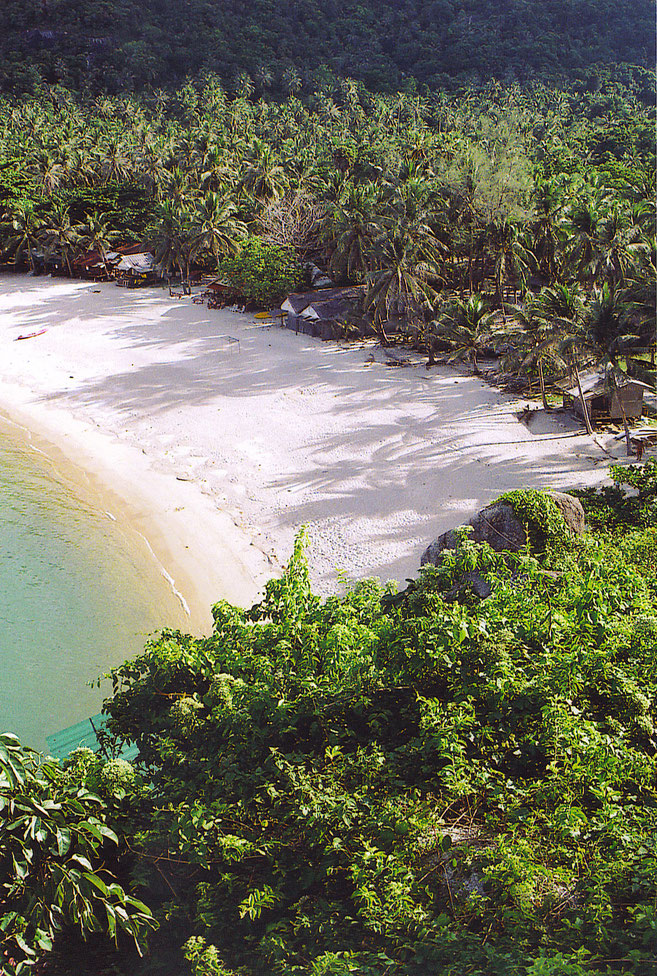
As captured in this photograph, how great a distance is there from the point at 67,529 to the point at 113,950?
17871 mm

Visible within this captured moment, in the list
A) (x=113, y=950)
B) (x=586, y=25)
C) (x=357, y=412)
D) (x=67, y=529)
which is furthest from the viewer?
(x=586, y=25)

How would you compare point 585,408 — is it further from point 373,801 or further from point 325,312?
point 373,801

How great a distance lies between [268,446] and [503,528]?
46.7 ft

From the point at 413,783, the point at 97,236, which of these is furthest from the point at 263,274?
the point at 413,783

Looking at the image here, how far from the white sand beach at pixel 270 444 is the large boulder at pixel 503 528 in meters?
3.07

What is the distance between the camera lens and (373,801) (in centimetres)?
779

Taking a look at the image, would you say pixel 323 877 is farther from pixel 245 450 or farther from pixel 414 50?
pixel 414 50

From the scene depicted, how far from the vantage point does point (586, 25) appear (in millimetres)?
94625

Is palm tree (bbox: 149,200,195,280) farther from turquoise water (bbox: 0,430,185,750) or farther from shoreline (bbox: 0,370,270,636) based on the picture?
turquoise water (bbox: 0,430,185,750)

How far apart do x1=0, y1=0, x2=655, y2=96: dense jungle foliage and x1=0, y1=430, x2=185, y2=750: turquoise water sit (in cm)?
7892

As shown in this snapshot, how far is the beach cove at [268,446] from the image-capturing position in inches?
822

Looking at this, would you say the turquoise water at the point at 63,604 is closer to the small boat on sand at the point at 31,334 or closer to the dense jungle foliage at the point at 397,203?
the dense jungle foliage at the point at 397,203

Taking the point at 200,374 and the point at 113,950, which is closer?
the point at 113,950

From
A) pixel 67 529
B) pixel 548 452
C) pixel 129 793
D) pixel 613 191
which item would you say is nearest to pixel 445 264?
pixel 613 191
